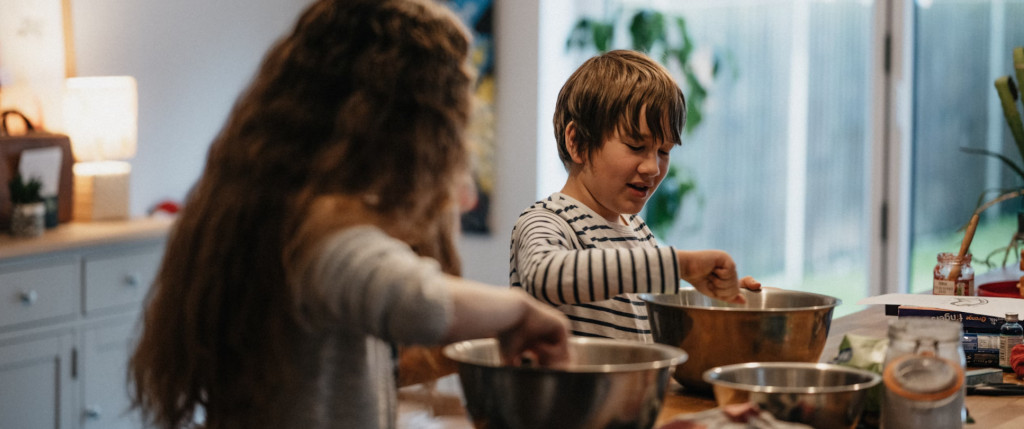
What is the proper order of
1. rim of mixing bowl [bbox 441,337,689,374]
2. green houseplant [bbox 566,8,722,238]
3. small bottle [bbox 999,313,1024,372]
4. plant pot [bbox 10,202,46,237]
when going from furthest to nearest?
green houseplant [bbox 566,8,722,238] < plant pot [bbox 10,202,46,237] < small bottle [bbox 999,313,1024,372] < rim of mixing bowl [bbox 441,337,689,374]

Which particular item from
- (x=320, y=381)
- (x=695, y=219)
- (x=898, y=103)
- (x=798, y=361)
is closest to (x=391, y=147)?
(x=320, y=381)

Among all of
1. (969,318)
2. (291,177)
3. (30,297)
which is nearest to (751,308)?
(969,318)

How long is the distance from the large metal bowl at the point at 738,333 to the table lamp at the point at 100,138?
2.33 meters

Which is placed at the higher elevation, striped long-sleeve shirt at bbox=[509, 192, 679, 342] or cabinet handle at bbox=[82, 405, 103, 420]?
Answer: striped long-sleeve shirt at bbox=[509, 192, 679, 342]

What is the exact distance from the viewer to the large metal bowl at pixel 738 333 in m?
1.13

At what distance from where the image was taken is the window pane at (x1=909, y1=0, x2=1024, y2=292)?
10.3 feet

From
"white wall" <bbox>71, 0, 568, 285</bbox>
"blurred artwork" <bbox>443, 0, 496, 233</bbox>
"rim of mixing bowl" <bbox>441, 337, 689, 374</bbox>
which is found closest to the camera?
"rim of mixing bowl" <bbox>441, 337, 689, 374</bbox>

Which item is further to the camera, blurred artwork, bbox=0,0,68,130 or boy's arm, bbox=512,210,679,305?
blurred artwork, bbox=0,0,68,130

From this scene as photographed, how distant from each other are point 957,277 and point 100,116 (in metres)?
2.44

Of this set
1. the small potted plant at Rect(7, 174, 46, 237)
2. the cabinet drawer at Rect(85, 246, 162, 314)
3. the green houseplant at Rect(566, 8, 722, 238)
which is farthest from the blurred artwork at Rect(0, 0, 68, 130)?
the green houseplant at Rect(566, 8, 722, 238)

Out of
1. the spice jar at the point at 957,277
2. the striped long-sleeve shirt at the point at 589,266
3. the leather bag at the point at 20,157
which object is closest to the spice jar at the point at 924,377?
the striped long-sleeve shirt at the point at 589,266

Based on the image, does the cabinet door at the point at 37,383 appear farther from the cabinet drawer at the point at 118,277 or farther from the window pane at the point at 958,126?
the window pane at the point at 958,126

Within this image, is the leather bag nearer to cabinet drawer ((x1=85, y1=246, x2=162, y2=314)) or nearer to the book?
cabinet drawer ((x1=85, y1=246, x2=162, y2=314))

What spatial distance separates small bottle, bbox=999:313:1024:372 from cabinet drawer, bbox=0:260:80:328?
2260 millimetres
